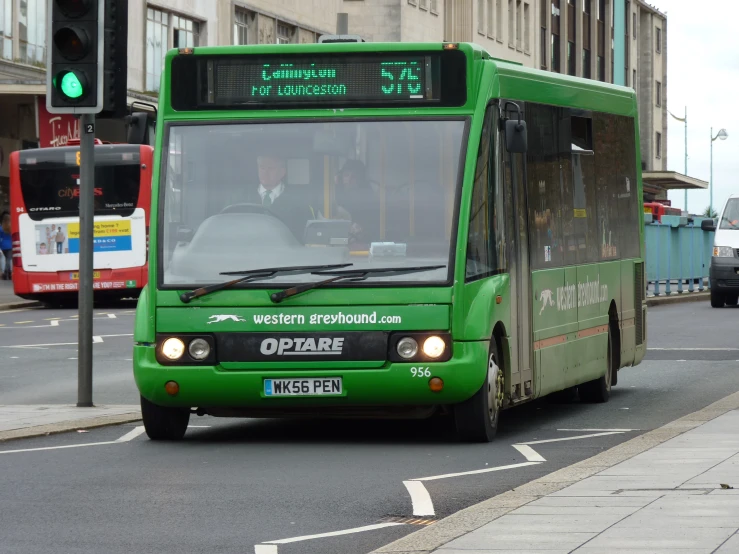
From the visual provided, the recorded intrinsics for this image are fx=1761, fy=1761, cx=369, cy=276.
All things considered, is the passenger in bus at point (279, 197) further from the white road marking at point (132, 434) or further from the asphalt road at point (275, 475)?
the white road marking at point (132, 434)

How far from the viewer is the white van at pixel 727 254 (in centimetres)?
3684

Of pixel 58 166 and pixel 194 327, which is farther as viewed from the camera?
pixel 58 166

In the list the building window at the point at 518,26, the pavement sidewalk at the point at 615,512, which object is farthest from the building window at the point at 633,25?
the pavement sidewalk at the point at 615,512

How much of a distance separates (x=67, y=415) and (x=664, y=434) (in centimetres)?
488

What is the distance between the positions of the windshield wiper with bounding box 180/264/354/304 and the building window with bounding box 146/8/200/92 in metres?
37.9

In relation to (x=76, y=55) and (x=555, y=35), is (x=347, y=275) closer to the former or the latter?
(x=76, y=55)

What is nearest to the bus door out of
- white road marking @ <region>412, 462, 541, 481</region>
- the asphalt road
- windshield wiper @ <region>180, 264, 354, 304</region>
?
the asphalt road

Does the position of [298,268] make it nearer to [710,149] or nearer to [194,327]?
[194,327]

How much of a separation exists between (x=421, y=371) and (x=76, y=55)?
449cm

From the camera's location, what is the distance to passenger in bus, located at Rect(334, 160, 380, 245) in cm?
1159

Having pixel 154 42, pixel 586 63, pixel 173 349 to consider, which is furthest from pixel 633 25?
pixel 173 349

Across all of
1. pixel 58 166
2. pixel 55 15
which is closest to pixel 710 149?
pixel 58 166

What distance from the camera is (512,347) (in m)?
12.2

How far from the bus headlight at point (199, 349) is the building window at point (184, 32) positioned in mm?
40650
